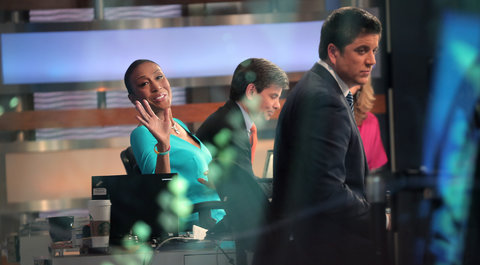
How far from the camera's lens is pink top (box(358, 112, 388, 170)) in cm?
379

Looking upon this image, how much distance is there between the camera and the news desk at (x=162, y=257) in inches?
64.1

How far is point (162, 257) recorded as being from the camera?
→ 164 cm

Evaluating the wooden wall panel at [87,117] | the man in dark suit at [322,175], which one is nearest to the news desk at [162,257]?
the man in dark suit at [322,175]

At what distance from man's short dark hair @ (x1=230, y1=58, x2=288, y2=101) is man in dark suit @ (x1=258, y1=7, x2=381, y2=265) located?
76 centimetres

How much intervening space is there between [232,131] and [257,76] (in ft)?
→ 0.96

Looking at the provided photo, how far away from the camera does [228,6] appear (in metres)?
4.31

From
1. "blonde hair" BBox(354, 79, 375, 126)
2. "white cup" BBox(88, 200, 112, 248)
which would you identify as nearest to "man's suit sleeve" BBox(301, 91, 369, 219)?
"white cup" BBox(88, 200, 112, 248)

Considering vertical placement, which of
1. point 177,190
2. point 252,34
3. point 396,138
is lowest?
point 396,138

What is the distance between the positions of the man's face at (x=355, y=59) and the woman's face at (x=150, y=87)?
886 millimetres

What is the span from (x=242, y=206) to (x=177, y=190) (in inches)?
11.2

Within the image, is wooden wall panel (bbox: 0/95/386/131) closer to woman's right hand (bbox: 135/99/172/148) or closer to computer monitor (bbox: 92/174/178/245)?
woman's right hand (bbox: 135/99/172/148)

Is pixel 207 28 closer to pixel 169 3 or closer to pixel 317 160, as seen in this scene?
pixel 169 3

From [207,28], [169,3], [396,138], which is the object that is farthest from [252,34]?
[396,138]

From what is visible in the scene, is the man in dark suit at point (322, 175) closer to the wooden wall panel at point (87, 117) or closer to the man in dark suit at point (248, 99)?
the man in dark suit at point (248, 99)
